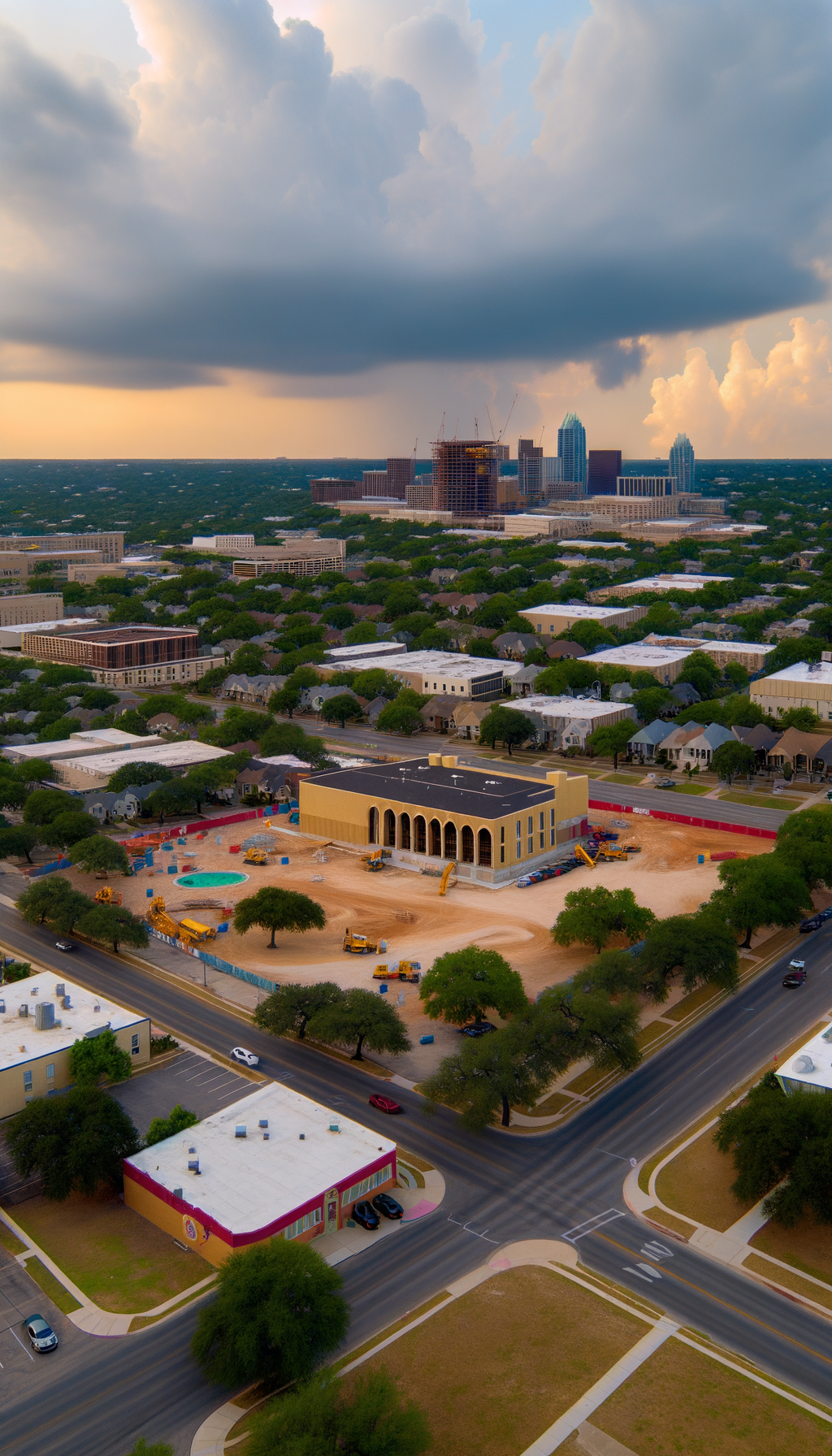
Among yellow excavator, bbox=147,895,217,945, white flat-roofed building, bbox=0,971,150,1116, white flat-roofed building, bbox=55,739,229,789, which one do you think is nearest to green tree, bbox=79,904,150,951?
yellow excavator, bbox=147,895,217,945

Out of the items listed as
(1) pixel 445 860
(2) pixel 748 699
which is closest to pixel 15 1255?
(1) pixel 445 860

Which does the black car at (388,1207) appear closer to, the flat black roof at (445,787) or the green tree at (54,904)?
the green tree at (54,904)

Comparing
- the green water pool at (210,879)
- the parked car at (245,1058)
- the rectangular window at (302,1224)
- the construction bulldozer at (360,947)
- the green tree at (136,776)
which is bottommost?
the green water pool at (210,879)

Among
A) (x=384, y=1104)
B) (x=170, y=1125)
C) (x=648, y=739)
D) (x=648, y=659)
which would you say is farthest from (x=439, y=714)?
(x=170, y=1125)

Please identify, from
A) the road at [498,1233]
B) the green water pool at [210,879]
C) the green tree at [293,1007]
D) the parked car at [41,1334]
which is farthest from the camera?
the green water pool at [210,879]

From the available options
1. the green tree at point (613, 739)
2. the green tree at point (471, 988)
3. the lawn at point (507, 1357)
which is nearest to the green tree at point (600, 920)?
the green tree at point (471, 988)

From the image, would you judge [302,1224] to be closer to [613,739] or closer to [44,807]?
[44,807]
